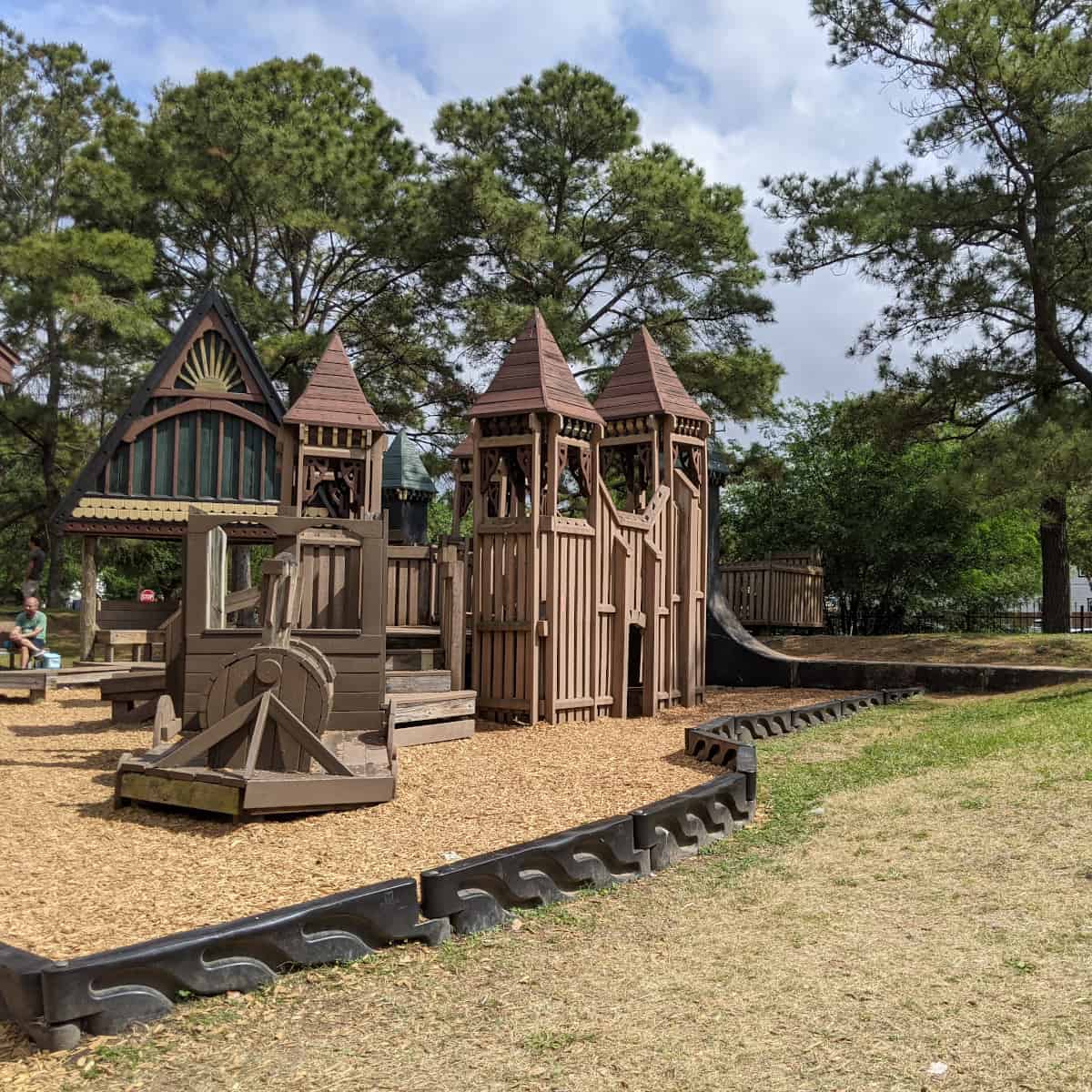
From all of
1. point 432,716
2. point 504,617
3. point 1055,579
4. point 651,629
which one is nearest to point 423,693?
point 432,716

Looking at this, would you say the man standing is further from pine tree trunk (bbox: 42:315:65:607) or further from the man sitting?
the man sitting

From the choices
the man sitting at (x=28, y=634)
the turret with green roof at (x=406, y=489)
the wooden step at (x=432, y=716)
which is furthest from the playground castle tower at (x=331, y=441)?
the turret with green roof at (x=406, y=489)

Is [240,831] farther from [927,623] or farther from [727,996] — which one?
[927,623]

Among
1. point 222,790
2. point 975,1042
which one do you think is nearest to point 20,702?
point 222,790

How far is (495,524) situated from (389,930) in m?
8.34

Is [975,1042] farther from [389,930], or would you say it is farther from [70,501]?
[70,501]

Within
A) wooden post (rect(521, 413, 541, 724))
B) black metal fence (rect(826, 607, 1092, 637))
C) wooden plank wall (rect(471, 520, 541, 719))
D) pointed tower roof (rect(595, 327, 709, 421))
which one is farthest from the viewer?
black metal fence (rect(826, 607, 1092, 637))

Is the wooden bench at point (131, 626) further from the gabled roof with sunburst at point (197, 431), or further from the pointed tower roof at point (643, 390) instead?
the pointed tower roof at point (643, 390)

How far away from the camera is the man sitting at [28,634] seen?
17.0 metres

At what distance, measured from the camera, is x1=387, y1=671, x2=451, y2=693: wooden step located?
36.8ft

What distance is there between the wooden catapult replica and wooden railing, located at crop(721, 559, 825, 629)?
8.61 metres

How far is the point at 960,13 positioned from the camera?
16.6 metres

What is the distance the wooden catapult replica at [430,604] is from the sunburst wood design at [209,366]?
3.21 meters

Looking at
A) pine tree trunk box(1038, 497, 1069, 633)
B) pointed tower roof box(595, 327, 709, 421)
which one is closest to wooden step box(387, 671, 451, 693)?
pointed tower roof box(595, 327, 709, 421)
